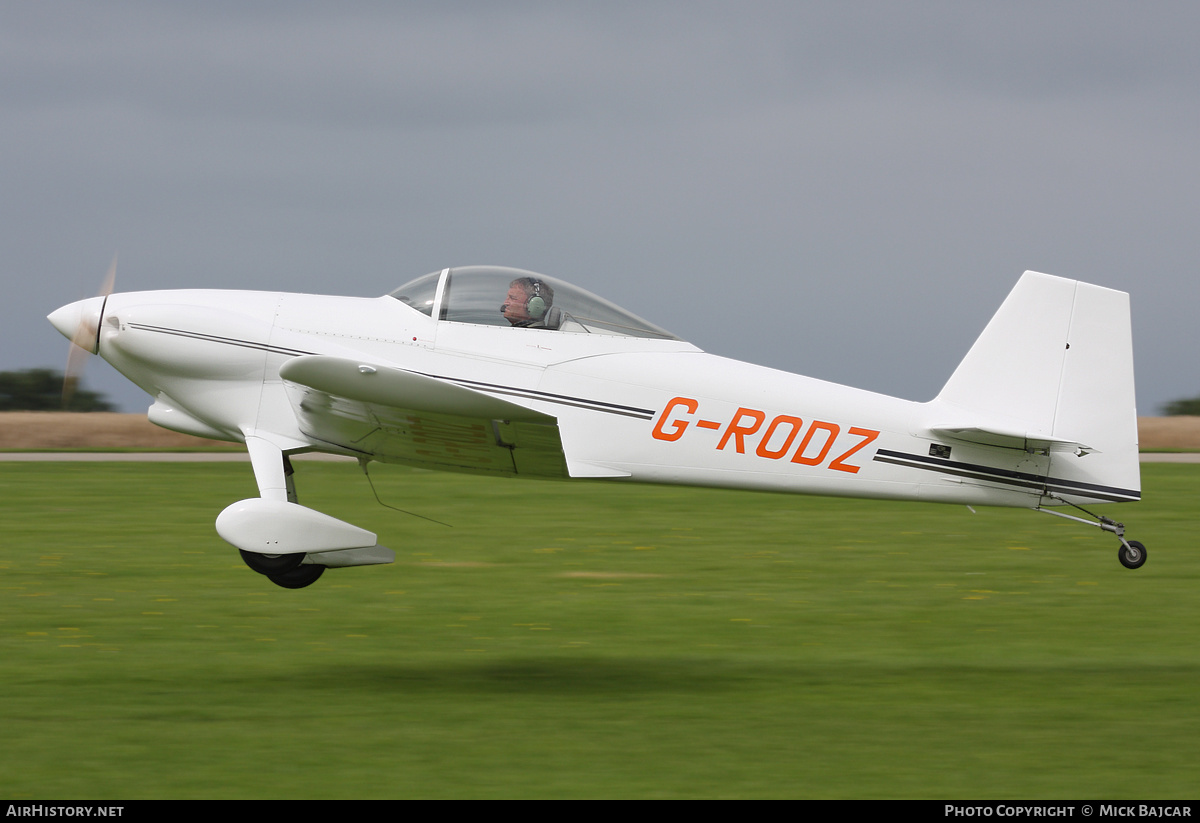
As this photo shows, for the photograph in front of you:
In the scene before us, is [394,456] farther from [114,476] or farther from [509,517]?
[114,476]

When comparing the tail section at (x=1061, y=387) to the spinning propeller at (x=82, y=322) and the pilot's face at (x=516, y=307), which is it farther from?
the spinning propeller at (x=82, y=322)

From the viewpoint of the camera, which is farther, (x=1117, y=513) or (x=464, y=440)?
(x=1117, y=513)

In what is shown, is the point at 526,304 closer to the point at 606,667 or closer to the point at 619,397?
the point at 619,397

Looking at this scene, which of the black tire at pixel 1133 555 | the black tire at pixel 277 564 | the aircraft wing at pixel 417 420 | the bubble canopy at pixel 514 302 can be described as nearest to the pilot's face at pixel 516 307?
the bubble canopy at pixel 514 302

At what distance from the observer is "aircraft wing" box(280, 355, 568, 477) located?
7012 millimetres

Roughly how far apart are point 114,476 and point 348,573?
11925 millimetres

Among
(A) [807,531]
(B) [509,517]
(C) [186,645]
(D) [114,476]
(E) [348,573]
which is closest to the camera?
(C) [186,645]

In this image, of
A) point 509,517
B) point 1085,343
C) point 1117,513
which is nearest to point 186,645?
point 1085,343

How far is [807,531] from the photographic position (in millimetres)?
16156

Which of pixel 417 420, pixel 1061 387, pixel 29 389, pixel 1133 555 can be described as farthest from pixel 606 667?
pixel 29 389

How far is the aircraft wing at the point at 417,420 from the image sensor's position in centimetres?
701

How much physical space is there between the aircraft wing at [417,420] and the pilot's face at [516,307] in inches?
26.8

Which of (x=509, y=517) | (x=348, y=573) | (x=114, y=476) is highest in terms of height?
(x=348, y=573)
